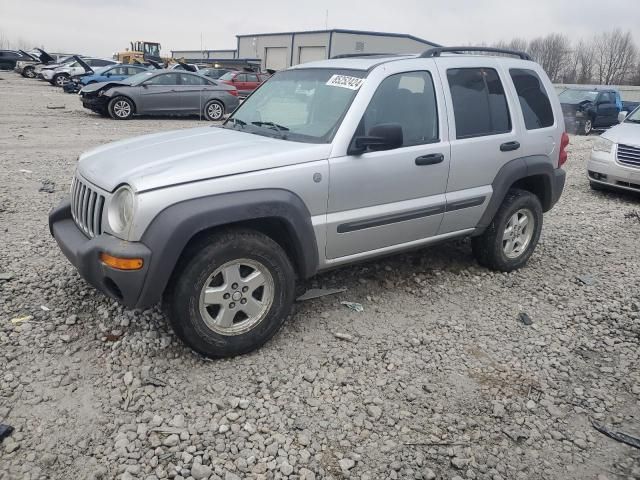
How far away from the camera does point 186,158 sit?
10.6 ft

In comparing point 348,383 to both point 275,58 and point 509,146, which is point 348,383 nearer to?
point 509,146

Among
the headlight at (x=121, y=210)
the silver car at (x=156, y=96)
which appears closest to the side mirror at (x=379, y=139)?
the headlight at (x=121, y=210)

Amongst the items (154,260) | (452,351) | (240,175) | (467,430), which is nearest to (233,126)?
(240,175)

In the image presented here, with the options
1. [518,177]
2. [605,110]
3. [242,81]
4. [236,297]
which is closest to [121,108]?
[242,81]

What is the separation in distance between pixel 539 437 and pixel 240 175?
2.27 metres

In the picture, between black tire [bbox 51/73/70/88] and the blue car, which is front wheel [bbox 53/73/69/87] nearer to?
black tire [bbox 51/73/70/88]

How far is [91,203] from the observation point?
10.8 feet

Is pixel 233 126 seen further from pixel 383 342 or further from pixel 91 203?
pixel 383 342

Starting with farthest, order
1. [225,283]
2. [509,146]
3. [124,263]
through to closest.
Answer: [509,146], [225,283], [124,263]

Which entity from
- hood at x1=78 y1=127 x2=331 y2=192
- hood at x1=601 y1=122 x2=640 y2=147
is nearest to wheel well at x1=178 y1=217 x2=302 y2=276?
hood at x1=78 y1=127 x2=331 y2=192

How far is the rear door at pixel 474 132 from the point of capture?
13.9ft

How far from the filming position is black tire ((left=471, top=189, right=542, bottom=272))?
15.6 ft

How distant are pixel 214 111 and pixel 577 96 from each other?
42.3 feet

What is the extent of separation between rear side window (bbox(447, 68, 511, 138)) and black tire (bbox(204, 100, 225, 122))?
41.1 ft
